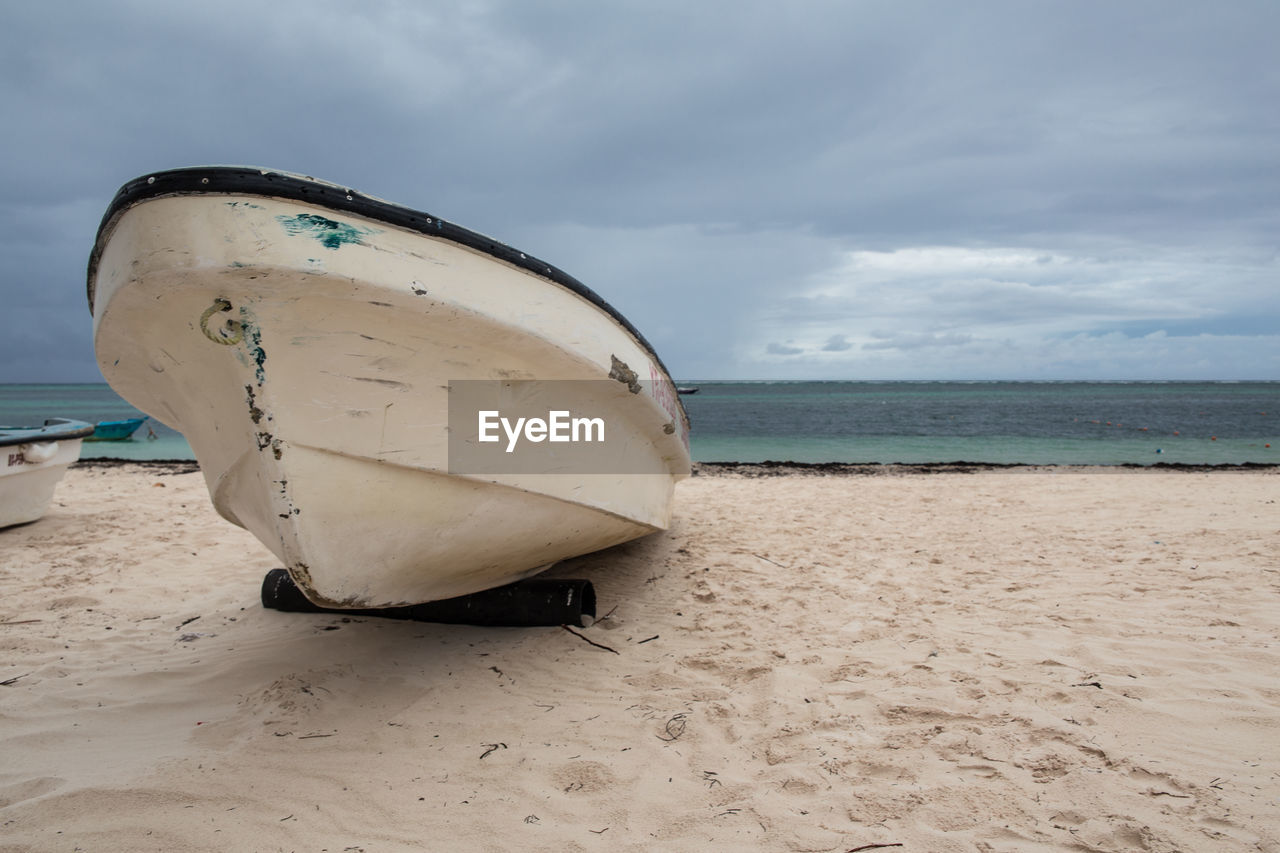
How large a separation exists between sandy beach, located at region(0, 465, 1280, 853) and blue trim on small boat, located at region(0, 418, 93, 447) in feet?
4.59

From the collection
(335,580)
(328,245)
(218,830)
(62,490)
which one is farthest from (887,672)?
(62,490)

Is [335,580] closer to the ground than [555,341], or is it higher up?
closer to the ground

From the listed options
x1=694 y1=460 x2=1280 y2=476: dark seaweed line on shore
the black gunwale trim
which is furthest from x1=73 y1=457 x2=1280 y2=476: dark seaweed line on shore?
the black gunwale trim

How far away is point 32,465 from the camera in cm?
590

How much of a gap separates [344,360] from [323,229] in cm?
44

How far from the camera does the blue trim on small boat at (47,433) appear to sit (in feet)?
18.5

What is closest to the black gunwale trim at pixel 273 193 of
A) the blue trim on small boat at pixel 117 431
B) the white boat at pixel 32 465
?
the white boat at pixel 32 465

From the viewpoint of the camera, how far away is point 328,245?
87.0 inches

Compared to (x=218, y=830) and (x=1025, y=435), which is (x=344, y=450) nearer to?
(x=218, y=830)

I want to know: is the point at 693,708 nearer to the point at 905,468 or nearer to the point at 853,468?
the point at 853,468

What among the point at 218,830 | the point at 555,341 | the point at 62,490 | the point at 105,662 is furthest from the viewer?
the point at 62,490

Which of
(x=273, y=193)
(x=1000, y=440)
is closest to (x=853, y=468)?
(x=1000, y=440)

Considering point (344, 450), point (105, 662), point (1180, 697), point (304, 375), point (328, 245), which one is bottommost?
point (105, 662)

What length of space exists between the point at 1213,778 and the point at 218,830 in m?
3.00
